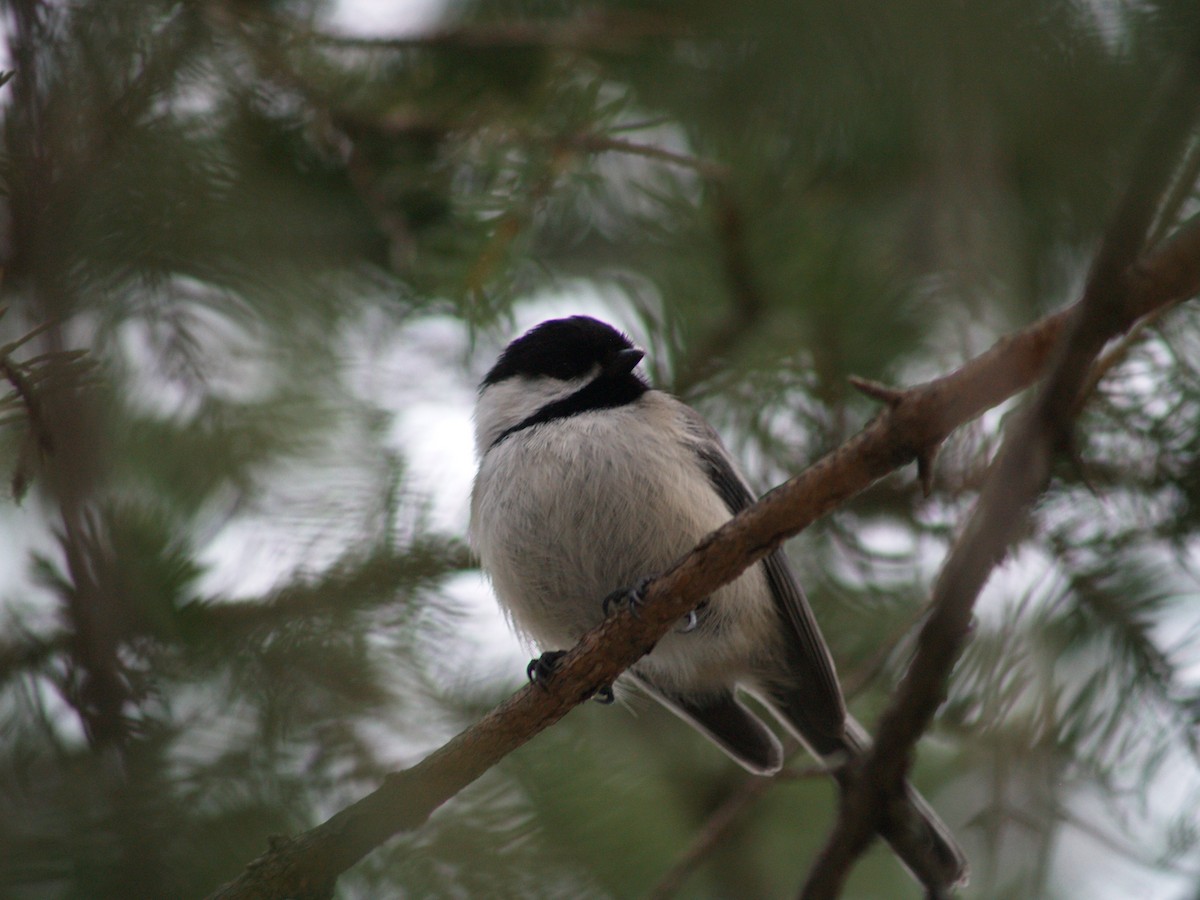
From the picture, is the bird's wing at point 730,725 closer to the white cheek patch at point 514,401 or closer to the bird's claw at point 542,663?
the bird's claw at point 542,663

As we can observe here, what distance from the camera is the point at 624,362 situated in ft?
7.99

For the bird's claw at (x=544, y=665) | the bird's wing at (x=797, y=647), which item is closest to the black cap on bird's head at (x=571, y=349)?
the bird's wing at (x=797, y=647)

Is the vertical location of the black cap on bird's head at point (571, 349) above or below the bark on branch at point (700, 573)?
above

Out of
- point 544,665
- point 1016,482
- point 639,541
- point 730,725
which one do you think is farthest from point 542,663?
point 1016,482

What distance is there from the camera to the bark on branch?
1.22m

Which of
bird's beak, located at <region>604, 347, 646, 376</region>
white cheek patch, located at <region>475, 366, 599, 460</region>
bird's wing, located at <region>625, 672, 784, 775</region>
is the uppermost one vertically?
white cheek patch, located at <region>475, 366, 599, 460</region>

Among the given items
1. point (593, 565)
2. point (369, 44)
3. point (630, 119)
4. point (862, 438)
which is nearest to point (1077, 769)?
point (862, 438)

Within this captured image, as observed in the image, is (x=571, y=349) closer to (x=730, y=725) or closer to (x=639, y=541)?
(x=639, y=541)

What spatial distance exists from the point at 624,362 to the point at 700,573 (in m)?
0.90

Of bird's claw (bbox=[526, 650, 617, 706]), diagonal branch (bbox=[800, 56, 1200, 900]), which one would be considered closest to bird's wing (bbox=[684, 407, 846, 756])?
bird's claw (bbox=[526, 650, 617, 706])

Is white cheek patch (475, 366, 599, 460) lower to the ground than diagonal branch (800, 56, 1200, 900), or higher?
higher

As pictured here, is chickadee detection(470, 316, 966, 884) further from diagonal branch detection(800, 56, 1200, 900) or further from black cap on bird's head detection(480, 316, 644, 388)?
diagonal branch detection(800, 56, 1200, 900)

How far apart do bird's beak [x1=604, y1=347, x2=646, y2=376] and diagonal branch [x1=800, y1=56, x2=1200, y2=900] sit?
136 cm

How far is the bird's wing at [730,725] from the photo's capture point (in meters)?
2.26
